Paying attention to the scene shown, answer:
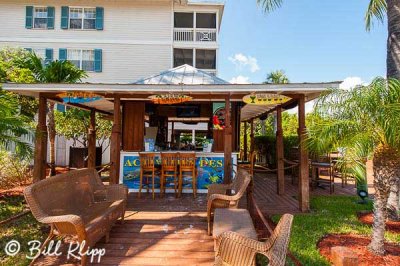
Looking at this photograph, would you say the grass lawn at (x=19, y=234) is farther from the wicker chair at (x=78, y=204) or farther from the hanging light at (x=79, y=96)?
the hanging light at (x=79, y=96)

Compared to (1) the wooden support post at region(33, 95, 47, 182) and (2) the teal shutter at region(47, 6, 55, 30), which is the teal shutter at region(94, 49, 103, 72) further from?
(1) the wooden support post at region(33, 95, 47, 182)

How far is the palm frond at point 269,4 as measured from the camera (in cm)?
753

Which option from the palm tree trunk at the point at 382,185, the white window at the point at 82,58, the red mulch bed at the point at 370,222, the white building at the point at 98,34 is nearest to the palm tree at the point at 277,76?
the white building at the point at 98,34

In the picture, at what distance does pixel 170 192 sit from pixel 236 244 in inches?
202

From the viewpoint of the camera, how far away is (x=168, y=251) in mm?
3723

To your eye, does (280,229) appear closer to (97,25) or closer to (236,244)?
(236,244)

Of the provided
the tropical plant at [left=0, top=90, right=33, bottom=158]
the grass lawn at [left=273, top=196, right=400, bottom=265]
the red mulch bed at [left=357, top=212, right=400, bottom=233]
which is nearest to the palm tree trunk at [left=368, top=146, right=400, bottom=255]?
the grass lawn at [left=273, top=196, right=400, bottom=265]

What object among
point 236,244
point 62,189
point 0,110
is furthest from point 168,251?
point 0,110

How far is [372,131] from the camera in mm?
3729

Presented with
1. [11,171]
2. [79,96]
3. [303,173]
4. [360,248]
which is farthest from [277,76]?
[360,248]

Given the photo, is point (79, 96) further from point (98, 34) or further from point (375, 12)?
point (98, 34)

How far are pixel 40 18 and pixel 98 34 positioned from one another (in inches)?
136

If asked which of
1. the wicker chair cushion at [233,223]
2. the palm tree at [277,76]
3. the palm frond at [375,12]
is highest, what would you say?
the palm tree at [277,76]

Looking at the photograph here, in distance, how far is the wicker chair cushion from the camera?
3.26 m
